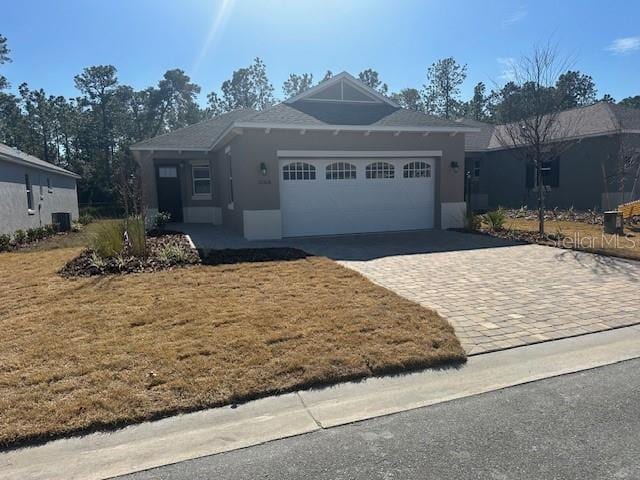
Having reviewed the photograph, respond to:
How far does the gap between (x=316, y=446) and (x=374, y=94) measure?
1450 cm

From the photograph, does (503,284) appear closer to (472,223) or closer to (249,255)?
(249,255)

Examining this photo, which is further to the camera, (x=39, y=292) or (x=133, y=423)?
(x=39, y=292)

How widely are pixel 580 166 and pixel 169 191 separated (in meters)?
18.2

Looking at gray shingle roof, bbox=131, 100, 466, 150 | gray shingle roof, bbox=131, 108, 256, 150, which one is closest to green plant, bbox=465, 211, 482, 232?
gray shingle roof, bbox=131, 100, 466, 150

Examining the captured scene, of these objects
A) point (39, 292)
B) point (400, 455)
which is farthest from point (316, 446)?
point (39, 292)

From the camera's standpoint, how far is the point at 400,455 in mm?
2816

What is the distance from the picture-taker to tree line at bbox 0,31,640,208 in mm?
44250

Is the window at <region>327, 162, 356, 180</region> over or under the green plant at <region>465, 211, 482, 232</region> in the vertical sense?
over

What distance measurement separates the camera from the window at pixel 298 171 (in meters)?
13.1

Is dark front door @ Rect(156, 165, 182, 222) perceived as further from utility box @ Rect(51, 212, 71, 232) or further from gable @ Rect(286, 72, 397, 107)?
gable @ Rect(286, 72, 397, 107)

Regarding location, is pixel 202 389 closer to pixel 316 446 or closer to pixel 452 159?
pixel 316 446

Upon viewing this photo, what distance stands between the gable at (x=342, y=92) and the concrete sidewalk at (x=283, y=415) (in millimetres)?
12524

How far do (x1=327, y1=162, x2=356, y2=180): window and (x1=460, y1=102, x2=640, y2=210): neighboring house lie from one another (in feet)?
18.1

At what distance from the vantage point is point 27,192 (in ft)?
55.7
